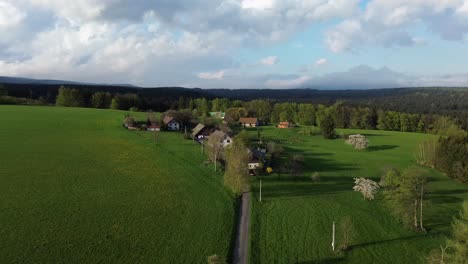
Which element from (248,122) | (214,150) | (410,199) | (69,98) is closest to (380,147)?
(248,122)

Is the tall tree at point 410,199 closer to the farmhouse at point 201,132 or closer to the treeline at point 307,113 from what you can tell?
the farmhouse at point 201,132

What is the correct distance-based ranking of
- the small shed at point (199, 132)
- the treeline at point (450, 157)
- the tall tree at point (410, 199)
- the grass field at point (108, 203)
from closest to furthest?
the grass field at point (108, 203) → the tall tree at point (410, 199) → the treeline at point (450, 157) → the small shed at point (199, 132)

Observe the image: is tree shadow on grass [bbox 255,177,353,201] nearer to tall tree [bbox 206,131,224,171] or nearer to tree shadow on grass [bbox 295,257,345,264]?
tall tree [bbox 206,131,224,171]

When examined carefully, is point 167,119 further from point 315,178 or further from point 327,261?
point 327,261

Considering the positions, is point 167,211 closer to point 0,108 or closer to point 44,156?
point 44,156

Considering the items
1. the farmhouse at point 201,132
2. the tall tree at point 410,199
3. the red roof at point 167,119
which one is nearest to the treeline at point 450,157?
the tall tree at point 410,199

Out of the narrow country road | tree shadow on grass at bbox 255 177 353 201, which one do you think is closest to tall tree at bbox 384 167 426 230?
tree shadow on grass at bbox 255 177 353 201
